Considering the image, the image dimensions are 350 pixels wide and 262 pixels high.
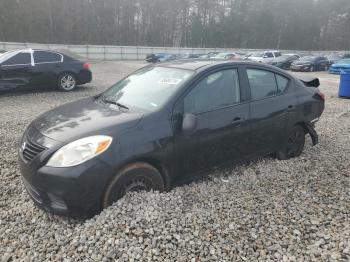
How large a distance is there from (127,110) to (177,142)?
0.70 meters

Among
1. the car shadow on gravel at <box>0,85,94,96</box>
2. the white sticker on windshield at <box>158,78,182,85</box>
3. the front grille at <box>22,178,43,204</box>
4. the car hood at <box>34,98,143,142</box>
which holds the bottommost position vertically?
the car shadow on gravel at <box>0,85,94,96</box>

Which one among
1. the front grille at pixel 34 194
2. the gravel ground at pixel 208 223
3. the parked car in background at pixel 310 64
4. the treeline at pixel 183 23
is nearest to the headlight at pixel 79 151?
the front grille at pixel 34 194

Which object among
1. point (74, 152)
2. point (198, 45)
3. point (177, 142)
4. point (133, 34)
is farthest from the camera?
point (198, 45)

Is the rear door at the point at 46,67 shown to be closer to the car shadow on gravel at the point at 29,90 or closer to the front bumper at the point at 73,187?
the car shadow on gravel at the point at 29,90

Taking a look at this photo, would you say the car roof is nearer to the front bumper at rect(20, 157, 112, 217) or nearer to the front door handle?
the front door handle

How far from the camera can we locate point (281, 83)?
16.0ft

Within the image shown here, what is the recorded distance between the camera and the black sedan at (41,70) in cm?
980

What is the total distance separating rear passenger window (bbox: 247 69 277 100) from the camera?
14.4 feet

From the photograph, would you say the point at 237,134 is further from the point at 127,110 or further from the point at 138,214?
the point at 138,214

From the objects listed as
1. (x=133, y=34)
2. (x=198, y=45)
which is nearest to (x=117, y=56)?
(x=133, y=34)

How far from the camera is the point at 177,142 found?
139 inches

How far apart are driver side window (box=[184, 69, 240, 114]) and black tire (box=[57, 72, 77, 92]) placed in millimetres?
8142

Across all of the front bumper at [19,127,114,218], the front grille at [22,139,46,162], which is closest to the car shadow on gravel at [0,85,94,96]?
the front grille at [22,139,46,162]

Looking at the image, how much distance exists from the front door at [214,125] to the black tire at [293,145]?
100 cm
